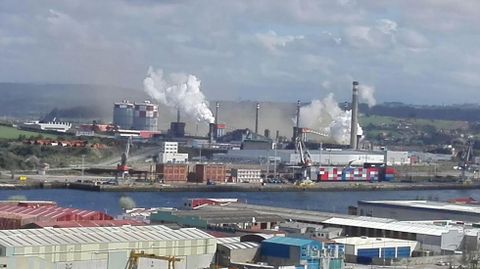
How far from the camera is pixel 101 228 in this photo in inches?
298

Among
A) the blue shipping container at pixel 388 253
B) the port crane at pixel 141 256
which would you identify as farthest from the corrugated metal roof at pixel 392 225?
the port crane at pixel 141 256

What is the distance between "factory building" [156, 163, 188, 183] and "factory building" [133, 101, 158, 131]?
12942mm

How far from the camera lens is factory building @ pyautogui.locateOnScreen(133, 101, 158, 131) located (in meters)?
33.1

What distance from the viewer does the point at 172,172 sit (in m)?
20.0

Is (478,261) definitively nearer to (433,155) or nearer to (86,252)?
(86,252)

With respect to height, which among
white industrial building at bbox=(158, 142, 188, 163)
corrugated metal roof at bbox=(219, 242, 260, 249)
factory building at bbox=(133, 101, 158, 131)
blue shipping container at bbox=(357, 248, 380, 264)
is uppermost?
factory building at bbox=(133, 101, 158, 131)

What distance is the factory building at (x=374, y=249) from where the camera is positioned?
850cm

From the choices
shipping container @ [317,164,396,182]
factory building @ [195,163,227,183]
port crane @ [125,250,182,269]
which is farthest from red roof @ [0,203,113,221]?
shipping container @ [317,164,396,182]

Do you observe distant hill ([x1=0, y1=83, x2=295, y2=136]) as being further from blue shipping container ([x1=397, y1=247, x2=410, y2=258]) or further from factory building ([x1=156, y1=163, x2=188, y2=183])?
blue shipping container ([x1=397, y1=247, x2=410, y2=258])

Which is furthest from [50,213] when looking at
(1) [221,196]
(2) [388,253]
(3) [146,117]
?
(3) [146,117]

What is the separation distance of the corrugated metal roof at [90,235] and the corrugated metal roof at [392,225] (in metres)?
2.38

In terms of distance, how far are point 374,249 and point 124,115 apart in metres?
26.1

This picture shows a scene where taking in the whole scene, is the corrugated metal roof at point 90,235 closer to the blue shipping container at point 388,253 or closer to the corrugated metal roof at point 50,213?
the corrugated metal roof at point 50,213

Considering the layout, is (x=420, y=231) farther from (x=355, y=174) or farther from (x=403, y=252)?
(x=355, y=174)
